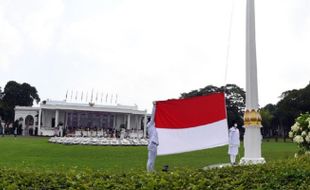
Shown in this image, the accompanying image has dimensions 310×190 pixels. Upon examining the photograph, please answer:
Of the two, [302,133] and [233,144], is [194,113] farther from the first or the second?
[233,144]

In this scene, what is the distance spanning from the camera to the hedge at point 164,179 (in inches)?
215

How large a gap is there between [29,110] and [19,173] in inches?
3401

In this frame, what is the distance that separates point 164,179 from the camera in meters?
5.66

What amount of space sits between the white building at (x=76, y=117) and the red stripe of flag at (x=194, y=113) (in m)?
66.2

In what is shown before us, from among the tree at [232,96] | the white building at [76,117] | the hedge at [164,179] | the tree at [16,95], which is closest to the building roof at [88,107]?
the white building at [76,117]

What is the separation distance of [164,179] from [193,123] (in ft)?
17.2

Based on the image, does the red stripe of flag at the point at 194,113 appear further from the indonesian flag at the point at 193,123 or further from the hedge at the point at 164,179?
the hedge at the point at 164,179

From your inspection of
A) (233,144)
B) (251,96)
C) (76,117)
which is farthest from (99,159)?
(76,117)

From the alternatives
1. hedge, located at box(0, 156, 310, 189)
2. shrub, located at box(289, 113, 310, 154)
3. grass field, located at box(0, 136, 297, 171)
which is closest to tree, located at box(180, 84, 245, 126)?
grass field, located at box(0, 136, 297, 171)

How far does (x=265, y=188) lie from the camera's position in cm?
538

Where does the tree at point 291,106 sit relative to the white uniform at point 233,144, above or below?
above

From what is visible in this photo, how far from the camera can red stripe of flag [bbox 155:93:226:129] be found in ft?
35.1

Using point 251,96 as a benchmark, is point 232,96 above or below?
above

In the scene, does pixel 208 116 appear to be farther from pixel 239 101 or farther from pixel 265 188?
pixel 239 101
